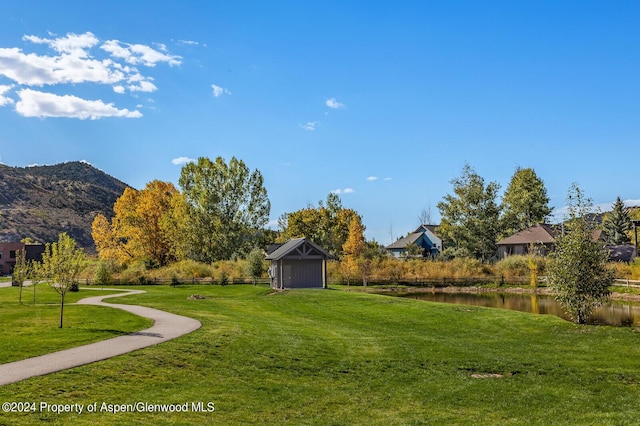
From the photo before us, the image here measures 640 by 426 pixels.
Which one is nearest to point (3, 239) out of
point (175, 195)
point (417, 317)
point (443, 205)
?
point (175, 195)

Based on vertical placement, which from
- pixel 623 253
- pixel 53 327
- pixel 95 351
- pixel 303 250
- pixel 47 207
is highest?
pixel 47 207

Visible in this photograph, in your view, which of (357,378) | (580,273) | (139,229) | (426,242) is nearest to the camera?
(357,378)

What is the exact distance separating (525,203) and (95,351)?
7772cm

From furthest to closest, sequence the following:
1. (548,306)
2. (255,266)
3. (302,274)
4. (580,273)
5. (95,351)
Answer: (255,266) < (302,274) < (548,306) < (580,273) < (95,351)

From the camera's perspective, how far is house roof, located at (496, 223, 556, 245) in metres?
70.4

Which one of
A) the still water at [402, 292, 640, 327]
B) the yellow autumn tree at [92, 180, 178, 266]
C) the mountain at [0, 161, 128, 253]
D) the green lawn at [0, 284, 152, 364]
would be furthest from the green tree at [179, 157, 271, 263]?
the mountain at [0, 161, 128, 253]

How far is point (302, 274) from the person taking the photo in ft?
156

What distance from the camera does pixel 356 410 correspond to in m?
11.8

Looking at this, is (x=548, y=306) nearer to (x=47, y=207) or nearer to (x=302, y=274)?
(x=302, y=274)

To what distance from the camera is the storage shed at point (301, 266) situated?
46.7 meters

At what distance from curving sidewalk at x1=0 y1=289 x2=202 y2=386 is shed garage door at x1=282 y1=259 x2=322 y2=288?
2405cm

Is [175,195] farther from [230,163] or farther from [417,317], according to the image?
[417,317]

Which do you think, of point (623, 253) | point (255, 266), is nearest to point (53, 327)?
point (255, 266)

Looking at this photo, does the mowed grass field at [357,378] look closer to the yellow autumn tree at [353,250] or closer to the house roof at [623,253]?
the yellow autumn tree at [353,250]
